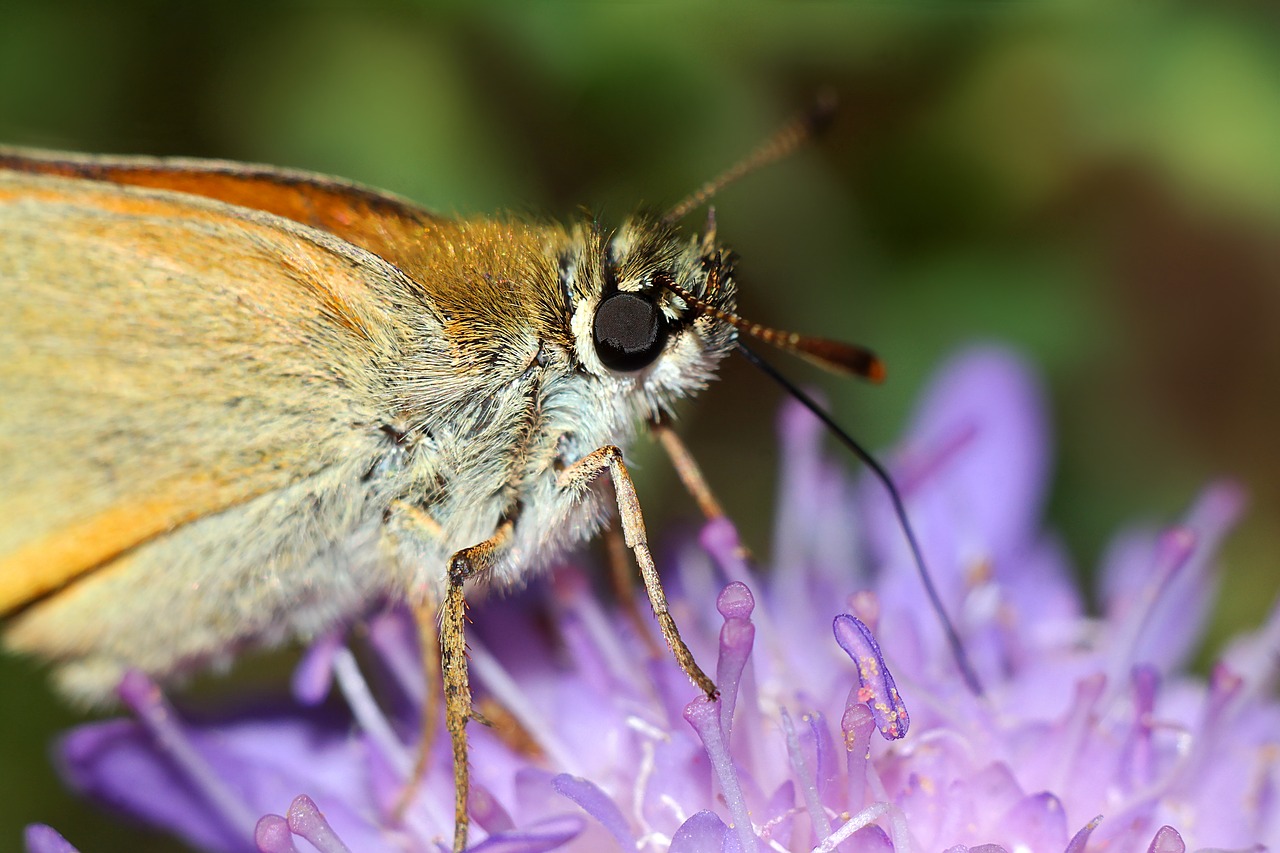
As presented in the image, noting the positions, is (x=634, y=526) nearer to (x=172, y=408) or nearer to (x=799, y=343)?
(x=799, y=343)

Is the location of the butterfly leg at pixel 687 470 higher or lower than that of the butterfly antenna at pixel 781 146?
lower

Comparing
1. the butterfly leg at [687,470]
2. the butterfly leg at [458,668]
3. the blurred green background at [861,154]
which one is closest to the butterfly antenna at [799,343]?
the butterfly leg at [687,470]

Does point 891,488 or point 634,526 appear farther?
point 891,488

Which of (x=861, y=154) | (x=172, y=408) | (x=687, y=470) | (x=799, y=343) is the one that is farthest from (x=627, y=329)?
(x=861, y=154)

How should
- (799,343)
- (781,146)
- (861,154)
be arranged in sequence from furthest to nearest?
(861,154) → (781,146) → (799,343)

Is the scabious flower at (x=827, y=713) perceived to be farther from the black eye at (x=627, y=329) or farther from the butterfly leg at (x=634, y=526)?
the black eye at (x=627, y=329)

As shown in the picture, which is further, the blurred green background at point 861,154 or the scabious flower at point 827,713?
the blurred green background at point 861,154
